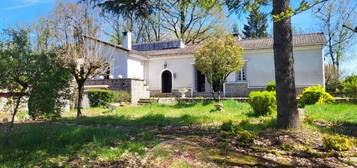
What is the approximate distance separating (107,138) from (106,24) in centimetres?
761

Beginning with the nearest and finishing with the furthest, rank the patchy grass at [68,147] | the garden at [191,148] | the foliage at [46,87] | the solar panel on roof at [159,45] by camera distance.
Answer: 1. the garden at [191,148]
2. the patchy grass at [68,147]
3. the foliage at [46,87]
4. the solar panel on roof at [159,45]

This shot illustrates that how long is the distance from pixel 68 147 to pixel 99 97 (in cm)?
870

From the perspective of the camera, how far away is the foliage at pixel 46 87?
3898mm

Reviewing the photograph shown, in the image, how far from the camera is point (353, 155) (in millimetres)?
3602

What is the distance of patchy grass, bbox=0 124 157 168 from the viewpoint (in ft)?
11.4

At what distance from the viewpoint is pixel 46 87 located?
3.90 metres

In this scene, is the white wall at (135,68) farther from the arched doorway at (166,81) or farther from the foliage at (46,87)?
the foliage at (46,87)

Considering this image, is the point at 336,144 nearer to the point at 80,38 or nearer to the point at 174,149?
the point at 174,149

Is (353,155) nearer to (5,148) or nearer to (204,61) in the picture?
(5,148)

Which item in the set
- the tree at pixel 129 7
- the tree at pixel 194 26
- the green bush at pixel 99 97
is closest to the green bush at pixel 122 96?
the green bush at pixel 99 97

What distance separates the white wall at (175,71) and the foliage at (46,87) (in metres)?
13.8

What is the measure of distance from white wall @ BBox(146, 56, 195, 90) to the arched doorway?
1.31 feet

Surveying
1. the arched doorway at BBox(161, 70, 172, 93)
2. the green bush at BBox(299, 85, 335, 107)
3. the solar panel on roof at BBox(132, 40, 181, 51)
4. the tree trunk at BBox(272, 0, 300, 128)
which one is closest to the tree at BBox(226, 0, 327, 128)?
the tree trunk at BBox(272, 0, 300, 128)

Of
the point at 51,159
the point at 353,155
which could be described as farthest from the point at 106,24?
the point at 353,155
